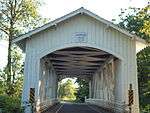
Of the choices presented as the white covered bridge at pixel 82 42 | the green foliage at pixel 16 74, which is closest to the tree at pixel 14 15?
the green foliage at pixel 16 74

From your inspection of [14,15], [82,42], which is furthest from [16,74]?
[82,42]

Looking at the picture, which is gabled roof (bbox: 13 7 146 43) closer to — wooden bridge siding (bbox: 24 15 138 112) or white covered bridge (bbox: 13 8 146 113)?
white covered bridge (bbox: 13 8 146 113)

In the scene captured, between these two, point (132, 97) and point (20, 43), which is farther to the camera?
point (20, 43)

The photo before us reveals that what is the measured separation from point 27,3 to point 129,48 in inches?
692

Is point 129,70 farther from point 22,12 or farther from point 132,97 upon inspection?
point 22,12

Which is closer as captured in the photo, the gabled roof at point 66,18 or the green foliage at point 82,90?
the gabled roof at point 66,18

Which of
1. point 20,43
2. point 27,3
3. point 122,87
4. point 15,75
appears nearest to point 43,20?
point 27,3

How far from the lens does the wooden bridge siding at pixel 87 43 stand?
17.0 meters

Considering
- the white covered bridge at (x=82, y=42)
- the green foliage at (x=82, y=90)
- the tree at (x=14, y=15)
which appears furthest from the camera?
the green foliage at (x=82, y=90)

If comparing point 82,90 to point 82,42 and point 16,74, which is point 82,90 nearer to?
point 16,74

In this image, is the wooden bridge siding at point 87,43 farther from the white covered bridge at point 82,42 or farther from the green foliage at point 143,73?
the green foliage at point 143,73

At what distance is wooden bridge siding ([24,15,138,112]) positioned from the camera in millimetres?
17047

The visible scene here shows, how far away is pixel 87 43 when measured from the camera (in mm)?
17188

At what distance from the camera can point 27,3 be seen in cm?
3281
